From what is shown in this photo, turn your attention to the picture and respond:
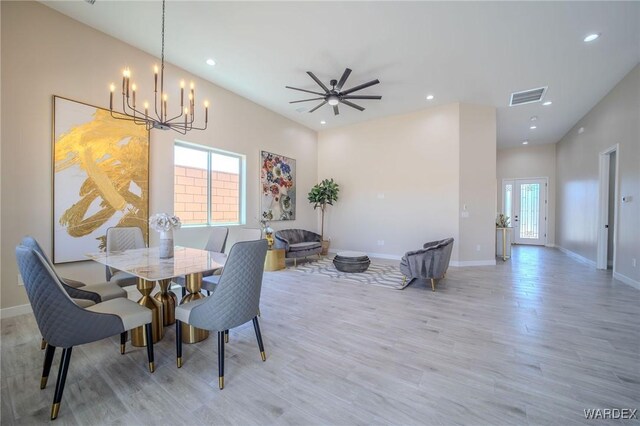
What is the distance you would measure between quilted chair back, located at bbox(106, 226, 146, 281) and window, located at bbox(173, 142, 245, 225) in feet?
4.05

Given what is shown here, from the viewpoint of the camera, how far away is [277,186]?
6430 mm

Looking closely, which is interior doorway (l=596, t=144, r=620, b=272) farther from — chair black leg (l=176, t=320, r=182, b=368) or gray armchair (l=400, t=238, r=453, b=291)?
chair black leg (l=176, t=320, r=182, b=368)

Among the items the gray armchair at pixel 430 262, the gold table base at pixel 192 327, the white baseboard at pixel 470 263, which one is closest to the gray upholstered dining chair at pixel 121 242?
the gold table base at pixel 192 327

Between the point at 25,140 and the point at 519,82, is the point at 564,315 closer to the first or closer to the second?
the point at 519,82

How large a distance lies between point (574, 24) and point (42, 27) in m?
6.44

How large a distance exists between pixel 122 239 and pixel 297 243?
12.2 ft

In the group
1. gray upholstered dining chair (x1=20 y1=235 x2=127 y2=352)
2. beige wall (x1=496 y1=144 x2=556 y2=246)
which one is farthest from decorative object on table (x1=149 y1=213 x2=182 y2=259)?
beige wall (x1=496 y1=144 x2=556 y2=246)

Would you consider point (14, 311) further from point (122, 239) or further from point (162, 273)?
point (162, 273)

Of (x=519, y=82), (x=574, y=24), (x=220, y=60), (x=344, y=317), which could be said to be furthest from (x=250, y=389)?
(x=519, y=82)

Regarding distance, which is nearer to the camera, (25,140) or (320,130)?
(25,140)

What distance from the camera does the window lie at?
182 inches

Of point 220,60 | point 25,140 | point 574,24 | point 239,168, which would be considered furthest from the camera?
point 239,168

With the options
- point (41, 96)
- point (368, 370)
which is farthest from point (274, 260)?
point (41, 96)

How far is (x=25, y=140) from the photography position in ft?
9.72
